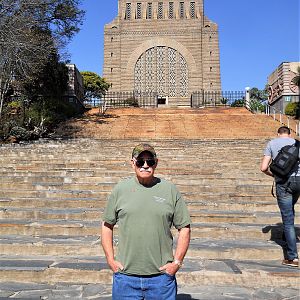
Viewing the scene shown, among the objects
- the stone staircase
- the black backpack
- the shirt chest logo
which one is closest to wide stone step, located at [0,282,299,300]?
the stone staircase

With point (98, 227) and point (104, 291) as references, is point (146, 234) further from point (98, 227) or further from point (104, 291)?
point (98, 227)

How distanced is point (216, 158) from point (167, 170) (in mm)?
2938

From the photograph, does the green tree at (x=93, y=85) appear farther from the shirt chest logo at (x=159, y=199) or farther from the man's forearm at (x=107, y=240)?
the shirt chest logo at (x=159, y=199)

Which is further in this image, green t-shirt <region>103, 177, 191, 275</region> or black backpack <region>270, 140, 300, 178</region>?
black backpack <region>270, 140, 300, 178</region>

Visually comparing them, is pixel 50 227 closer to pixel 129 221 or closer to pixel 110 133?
pixel 129 221

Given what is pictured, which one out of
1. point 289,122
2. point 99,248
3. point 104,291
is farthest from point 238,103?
point 104,291

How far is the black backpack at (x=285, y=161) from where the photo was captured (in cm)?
443

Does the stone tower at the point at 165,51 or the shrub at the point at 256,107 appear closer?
the shrub at the point at 256,107

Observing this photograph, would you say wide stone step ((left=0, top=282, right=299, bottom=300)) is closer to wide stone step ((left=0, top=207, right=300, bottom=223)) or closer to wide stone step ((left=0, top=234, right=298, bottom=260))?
wide stone step ((left=0, top=234, right=298, bottom=260))

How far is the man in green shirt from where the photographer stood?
2.31 meters

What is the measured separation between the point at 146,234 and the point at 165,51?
135 ft

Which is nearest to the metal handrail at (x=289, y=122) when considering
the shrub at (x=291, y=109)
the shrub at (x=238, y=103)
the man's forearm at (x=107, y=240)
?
the shrub at (x=291, y=109)

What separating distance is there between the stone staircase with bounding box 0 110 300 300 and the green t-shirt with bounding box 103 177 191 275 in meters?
1.56

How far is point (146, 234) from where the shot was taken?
91.8 inches
